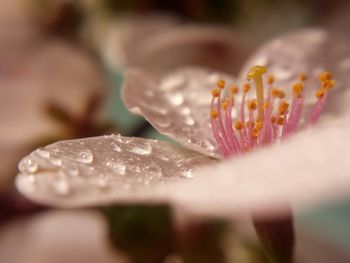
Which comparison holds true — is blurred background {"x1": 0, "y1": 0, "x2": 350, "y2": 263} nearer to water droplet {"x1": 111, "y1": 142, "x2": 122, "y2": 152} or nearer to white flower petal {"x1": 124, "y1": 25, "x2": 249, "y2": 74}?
white flower petal {"x1": 124, "y1": 25, "x2": 249, "y2": 74}

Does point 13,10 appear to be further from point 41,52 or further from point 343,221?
point 343,221

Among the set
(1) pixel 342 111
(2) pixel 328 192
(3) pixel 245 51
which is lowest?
(2) pixel 328 192

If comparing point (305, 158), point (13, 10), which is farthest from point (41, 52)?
point (305, 158)

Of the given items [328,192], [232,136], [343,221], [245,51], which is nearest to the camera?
[328,192]

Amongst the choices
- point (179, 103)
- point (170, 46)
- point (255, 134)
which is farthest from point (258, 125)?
point (170, 46)

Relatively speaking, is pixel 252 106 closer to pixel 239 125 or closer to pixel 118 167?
pixel 239 125

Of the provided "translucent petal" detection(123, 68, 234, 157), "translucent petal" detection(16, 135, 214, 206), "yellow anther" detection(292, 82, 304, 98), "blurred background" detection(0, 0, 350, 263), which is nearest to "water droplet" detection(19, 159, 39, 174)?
"translucent petal" detection(16, 135, 214, 206)

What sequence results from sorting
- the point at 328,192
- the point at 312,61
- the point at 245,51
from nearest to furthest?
the point at 328,192, the point at 312,61, the point at 245,51
